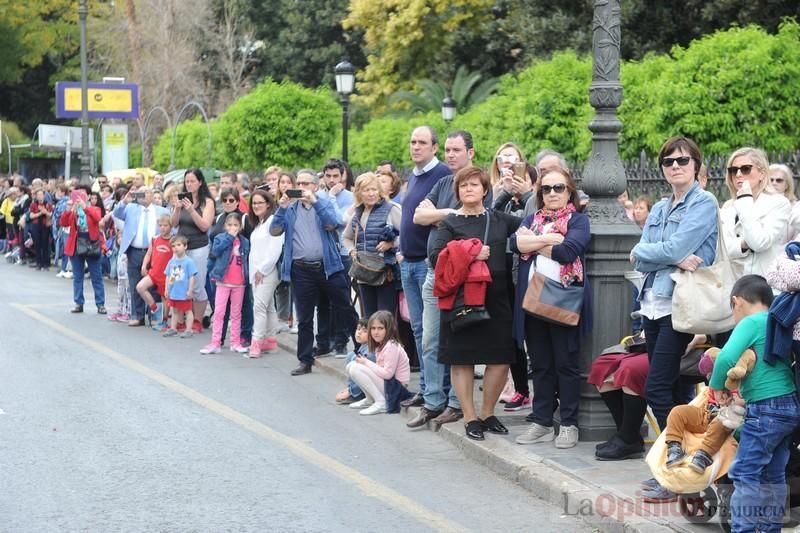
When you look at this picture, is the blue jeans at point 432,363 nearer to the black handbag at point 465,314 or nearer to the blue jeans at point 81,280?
the black handbag at point 465,314

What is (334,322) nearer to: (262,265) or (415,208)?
(262,265)

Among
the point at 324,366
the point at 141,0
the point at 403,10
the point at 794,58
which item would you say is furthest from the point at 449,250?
the point at 141,0

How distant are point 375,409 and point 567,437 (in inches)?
87.7

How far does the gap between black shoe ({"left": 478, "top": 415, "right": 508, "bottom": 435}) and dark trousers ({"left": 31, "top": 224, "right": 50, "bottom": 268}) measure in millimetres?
19516

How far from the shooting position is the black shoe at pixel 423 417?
9448 millimetres

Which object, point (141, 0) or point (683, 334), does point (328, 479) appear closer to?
point (683, 334)

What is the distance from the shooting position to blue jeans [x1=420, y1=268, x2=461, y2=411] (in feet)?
30.0

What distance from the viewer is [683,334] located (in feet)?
24.1

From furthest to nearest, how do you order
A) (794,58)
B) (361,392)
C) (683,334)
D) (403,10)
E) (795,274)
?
1. (403,10)
2. (794,58)
3. (361,392)
4. (683,334)
5. (795,274)

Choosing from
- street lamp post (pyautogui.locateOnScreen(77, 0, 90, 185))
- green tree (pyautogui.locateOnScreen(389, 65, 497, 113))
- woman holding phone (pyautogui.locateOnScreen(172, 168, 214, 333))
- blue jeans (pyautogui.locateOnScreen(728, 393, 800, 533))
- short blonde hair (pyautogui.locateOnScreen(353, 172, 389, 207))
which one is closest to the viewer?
blue jeans (pyautogui.locateOnScreen(728, 393, 800, 533))

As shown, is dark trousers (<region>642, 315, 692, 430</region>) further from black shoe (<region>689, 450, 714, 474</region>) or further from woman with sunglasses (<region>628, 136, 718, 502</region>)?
black shoe (<region>689, 450, 714, 474</region>)

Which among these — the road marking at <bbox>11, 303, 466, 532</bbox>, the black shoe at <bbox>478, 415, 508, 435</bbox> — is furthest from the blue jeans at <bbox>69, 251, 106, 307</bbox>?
the black shoe at <bbox>478, 415, 508, 435</bbox>

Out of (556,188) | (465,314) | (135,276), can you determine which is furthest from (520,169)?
(135,276)

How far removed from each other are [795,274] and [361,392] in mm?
5369
